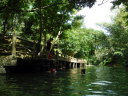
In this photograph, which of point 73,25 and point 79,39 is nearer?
point 73,25

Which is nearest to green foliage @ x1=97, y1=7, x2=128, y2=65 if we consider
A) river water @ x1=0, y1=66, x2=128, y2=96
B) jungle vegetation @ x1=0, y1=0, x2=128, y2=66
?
jungle vegetation @ x1=0, y1=0, x2=128, y2=66

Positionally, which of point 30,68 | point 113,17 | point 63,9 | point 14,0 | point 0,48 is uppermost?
point 113,17

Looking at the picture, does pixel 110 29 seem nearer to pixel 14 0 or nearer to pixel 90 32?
pixel 90 32

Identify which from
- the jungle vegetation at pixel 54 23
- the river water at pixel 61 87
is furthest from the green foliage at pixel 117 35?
the river water at pixel 61 87

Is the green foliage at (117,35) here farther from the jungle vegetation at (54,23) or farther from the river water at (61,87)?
the river water at (61,87)

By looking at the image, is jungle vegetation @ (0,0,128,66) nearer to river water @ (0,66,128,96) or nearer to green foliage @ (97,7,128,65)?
green foliage @ (97,7,128,65)

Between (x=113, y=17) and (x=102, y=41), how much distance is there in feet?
19.6

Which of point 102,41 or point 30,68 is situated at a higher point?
point 102,41

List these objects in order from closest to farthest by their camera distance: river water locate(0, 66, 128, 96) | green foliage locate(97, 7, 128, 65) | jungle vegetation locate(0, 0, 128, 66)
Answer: river water locate(0, 66, 128, 96)
jungle vegetation locate(0, 0, 128, 66)
green foliage locate(97, 7, 128, 65)

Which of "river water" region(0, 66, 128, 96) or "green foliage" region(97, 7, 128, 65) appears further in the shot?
"green foliage" region(97, 7, 128, 65)

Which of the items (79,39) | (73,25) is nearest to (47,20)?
(73,25)

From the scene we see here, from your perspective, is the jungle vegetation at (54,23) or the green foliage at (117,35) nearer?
the jungle vegetation at (54,23)

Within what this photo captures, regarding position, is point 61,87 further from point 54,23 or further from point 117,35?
point 117,35

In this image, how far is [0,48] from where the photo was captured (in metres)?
13.5
